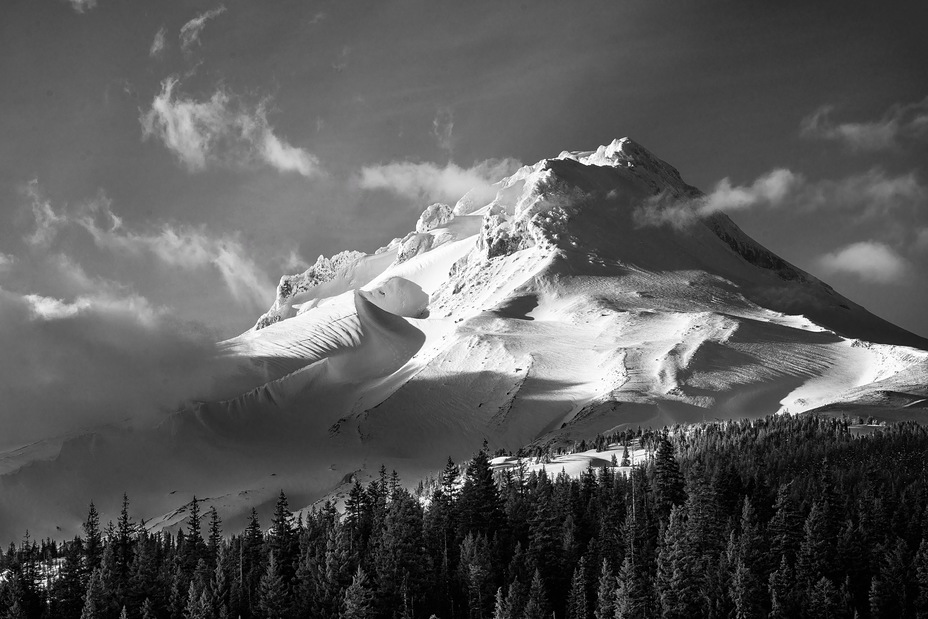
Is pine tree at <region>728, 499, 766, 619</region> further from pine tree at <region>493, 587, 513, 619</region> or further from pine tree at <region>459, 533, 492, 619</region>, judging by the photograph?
pine tree at <region>459, 533, 492, 619</region>

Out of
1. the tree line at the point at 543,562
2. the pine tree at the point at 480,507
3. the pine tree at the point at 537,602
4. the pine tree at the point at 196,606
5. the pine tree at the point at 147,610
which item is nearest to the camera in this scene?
the pine tree at the point at 537,602

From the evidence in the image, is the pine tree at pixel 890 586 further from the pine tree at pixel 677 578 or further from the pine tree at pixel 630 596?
the pine tree at pixel 630 596

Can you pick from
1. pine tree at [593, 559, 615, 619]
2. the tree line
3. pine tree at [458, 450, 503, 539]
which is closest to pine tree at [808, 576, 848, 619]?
the tree line

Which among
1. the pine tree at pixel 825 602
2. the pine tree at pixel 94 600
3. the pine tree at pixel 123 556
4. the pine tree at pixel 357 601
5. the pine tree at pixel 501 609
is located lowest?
the pine tree at pixel 825 602

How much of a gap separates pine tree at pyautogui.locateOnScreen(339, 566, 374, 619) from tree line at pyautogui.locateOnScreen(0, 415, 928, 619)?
0.22m

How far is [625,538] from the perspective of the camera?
14362 centimetres

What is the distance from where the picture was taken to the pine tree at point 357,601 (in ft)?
399

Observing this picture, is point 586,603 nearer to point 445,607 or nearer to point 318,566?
point 445,607

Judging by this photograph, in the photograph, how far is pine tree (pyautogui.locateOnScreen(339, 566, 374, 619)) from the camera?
122m

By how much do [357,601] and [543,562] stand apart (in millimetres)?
28327

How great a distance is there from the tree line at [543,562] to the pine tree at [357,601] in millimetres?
217

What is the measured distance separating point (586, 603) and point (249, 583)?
1671 inches

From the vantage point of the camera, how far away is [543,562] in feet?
458

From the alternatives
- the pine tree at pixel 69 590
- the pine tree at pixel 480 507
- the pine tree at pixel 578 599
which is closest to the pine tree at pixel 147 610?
Result: the pine tree at pixel 69 590
